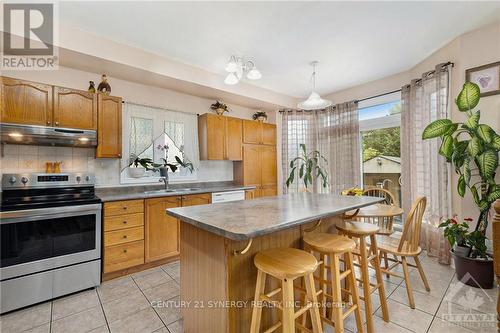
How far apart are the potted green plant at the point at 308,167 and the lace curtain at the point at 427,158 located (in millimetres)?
1356

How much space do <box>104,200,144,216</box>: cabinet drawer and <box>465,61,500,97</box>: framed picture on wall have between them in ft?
13.4

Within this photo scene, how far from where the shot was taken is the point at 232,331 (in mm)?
1270

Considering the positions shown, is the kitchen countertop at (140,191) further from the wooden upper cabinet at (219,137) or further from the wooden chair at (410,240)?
the wooden chair at (410,240)

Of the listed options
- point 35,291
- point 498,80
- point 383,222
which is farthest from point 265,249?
point 498,80

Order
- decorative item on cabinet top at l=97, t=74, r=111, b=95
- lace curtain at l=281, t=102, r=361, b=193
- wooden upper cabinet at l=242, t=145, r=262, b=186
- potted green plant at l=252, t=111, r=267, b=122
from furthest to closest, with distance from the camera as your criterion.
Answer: potted green plant at l=252, t=111, r=267, b=122 → wooden upper cabinet at l=242, t=145, r=262, b=186 → lace curtain at l=281, t=102, r=361, b=193 → decorative item on cabinet top at l=97, t=74, r=111, b=95

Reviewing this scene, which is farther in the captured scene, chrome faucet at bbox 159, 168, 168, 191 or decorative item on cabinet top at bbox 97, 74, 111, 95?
chrome faucet at bbox 159, 168, 168, 191

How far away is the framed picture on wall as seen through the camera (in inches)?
92.0

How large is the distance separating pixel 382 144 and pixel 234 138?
8.54ft

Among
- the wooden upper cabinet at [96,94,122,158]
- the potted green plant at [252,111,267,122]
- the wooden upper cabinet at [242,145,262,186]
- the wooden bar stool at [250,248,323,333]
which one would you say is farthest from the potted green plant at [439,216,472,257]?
the wooden upper cabinet at [96,94,122,158]

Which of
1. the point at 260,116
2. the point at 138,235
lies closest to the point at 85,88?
the point at 138,235

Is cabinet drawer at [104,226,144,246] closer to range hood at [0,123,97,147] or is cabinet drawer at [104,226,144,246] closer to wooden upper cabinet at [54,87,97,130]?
range hood at [0,123,97,147]

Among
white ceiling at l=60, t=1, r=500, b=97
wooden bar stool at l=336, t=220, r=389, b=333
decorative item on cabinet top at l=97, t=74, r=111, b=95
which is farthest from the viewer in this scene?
decorative item on cabinet top at l=97, t=74, r=111, b=95

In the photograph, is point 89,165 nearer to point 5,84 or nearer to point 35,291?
point 5,84

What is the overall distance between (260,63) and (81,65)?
2253 millimetres
